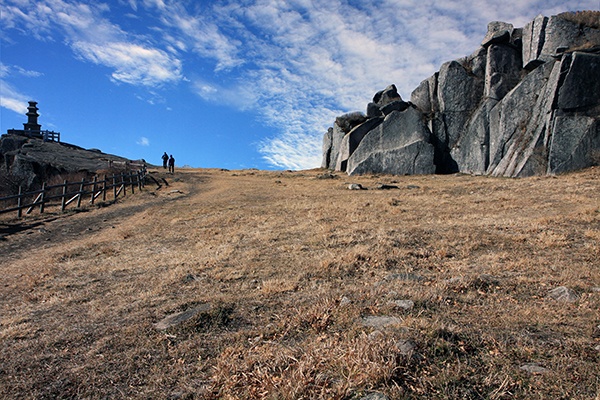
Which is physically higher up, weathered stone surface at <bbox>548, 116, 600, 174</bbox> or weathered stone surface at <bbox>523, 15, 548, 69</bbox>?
weathered stone surface at <bbox>523, 15, 548, 69</bbox>

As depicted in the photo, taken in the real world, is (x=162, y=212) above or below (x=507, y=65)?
below

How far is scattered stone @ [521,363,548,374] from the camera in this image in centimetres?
445

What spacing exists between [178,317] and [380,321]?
372 centimetres

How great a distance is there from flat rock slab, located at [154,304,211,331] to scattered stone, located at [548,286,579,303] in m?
6.42

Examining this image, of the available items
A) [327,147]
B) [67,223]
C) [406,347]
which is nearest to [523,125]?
[327,147]

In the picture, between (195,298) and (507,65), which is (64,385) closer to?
(195,298)

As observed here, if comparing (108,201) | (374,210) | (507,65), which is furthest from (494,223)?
(507,65)

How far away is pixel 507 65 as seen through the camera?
35.7 metres

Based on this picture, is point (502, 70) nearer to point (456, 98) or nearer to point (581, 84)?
point (456, 98)

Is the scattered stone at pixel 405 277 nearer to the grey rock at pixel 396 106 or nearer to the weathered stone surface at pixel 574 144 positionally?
the weathered stone surface at pixel 574 144

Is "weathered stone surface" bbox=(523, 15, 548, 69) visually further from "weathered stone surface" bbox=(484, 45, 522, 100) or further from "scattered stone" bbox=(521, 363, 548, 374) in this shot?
"scattered stone" bbox=(521, 363, 548, 374)

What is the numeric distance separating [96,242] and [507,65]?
3629 cm

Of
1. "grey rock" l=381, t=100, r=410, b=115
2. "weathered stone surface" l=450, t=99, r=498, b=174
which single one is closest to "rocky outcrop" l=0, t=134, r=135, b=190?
"grey rock" l=381, t=100, r=410, b=115

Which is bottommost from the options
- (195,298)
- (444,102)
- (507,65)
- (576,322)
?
(195,298)
